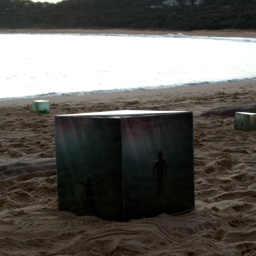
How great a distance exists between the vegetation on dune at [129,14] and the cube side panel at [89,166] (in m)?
52.2

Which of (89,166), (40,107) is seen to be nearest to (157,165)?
(89,166)

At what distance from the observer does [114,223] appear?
3.05m

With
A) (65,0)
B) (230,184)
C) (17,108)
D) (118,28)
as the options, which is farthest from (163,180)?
(65,0)

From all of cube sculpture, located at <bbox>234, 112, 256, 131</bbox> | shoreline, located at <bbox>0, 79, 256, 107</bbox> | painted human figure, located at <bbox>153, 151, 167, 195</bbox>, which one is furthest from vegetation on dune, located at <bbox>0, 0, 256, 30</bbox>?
painted human figure, located at <bbox>153, 151, 167, 195</bbox>

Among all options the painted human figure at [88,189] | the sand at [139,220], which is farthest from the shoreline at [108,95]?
the painted human figure at [88,189]

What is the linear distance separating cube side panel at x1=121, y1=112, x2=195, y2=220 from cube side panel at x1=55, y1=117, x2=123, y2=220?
53 millimetres

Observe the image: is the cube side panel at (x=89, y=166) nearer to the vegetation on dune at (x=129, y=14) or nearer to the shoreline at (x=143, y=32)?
the shoreline at (x=143, y=32)

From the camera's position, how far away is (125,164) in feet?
9.91

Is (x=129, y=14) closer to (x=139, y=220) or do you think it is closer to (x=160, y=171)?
(x=160, y=171)

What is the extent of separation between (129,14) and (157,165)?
6547cm

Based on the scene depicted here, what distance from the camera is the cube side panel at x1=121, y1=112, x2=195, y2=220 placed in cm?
305

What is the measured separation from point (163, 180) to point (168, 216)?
0.20 meters

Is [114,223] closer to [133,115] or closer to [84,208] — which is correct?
[84,208]

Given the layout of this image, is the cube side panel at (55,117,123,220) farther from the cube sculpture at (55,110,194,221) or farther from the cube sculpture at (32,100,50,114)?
the cube sculpture at (32,100,50,114)
